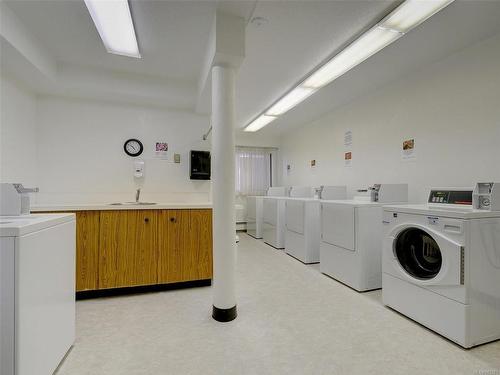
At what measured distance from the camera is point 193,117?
3.82m

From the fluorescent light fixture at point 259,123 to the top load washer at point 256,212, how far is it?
4.74 feet

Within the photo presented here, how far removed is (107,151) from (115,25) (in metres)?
1.76

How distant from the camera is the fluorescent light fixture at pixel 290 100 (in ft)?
11.8

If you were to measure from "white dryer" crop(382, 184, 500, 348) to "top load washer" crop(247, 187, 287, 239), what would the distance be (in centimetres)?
353

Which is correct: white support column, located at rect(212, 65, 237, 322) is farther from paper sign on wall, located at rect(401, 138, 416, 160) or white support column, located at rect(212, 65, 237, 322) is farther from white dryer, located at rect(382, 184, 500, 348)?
paper sign on wall, located at rect(401, 138, 416, 160)

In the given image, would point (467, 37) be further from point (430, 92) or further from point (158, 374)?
point (158, 374)

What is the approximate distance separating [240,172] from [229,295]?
14.9 ft

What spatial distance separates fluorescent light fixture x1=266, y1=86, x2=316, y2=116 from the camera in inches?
141

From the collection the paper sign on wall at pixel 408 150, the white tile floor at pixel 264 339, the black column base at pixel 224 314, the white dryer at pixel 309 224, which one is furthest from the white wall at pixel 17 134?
the paper sign on wall at pixel 408 150

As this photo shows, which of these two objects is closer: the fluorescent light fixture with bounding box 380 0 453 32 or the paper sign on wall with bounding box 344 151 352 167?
the fluorescent light fixture with bounding box 380 0 453 32

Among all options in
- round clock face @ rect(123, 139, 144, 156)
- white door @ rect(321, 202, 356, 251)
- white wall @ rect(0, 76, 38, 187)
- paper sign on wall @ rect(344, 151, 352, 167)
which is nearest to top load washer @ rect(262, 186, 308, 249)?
paper sign on wall @ rect(344, 151, 352, 167)

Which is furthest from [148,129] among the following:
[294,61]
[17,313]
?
[17,313]

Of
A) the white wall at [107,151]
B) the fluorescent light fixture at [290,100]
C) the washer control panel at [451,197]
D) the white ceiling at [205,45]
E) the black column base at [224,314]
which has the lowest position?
the black column base at [224,314]

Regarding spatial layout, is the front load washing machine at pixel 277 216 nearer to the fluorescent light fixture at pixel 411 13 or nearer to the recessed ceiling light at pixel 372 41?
the recessed ceiling light at pixel 372 41
